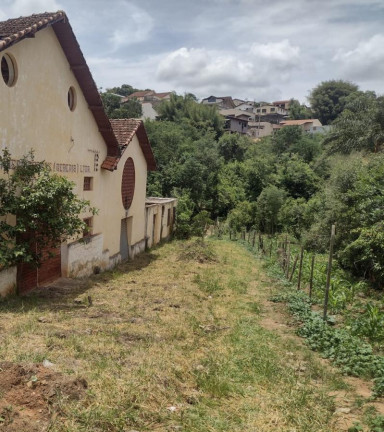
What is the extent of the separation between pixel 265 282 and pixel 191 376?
940cm

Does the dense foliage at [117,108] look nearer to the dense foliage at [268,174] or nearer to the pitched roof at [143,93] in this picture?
the dense foliage at [268,174]

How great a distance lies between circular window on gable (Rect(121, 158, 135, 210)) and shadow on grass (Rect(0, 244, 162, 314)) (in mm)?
3633

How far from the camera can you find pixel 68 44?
11.4 metres

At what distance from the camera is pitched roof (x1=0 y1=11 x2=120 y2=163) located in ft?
30.1

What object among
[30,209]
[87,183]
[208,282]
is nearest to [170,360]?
[30,209]

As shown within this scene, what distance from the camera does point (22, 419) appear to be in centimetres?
394

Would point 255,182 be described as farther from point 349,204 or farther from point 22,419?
point 22,419

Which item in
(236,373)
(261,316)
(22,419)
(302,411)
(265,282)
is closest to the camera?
(22,419)

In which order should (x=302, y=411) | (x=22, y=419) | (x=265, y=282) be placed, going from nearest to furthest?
(x=22, y=419) < (x=302, y=411) < (x=265, y=282)

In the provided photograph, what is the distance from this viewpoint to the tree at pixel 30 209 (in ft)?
29.8

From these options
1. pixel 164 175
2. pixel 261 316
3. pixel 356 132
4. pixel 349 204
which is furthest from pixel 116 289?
pixel 356 132

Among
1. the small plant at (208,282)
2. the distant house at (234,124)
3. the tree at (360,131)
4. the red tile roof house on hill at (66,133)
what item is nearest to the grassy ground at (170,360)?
the small plant at (208,282)

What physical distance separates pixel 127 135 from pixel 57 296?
8692 millimetres

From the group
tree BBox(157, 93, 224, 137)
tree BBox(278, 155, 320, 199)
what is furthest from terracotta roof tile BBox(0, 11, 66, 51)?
tree BBox(157, 93, 224, 137)
